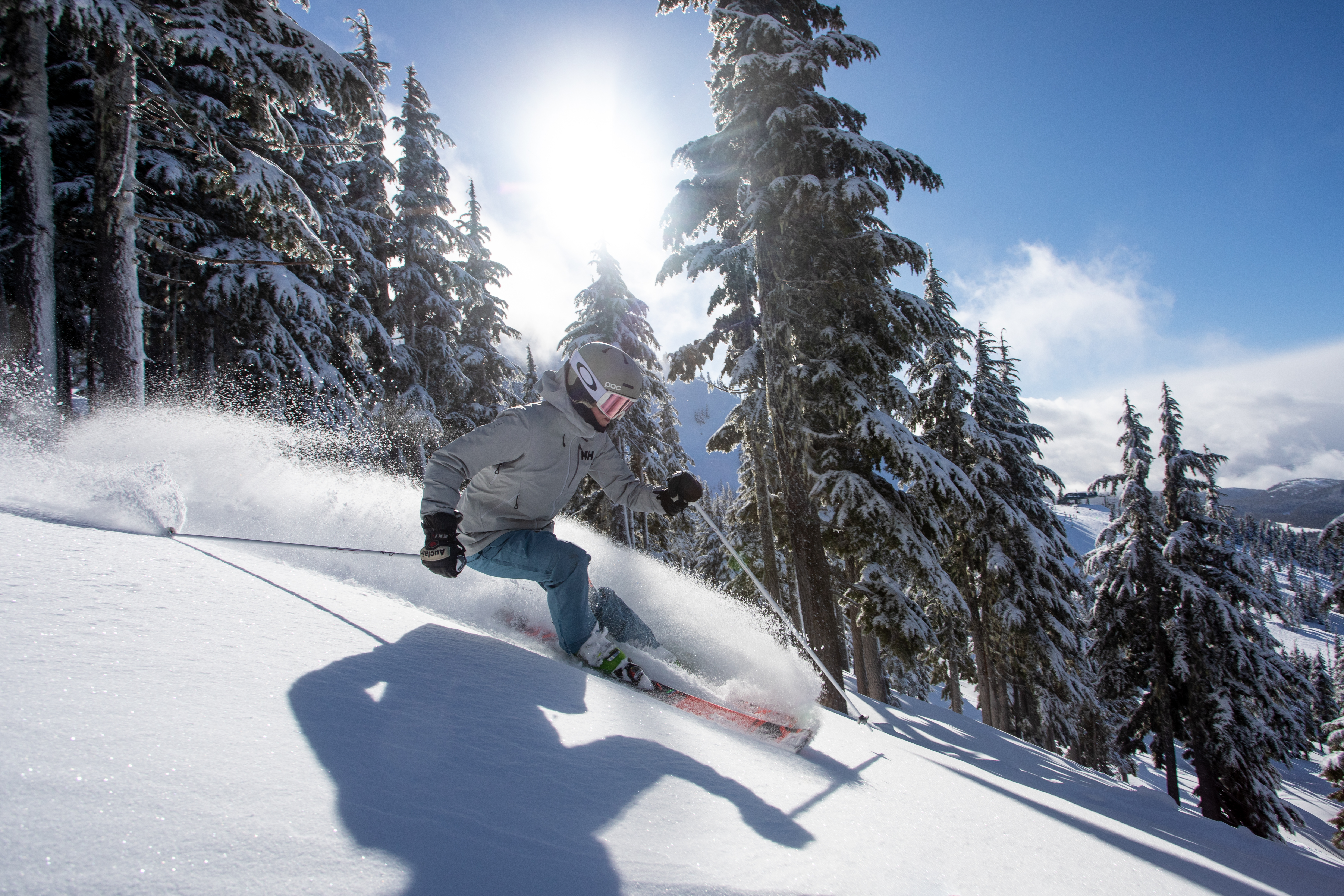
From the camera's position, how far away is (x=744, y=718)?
11.9 feet

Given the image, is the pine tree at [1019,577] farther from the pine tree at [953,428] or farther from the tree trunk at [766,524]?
the tree trunk at [766,524]

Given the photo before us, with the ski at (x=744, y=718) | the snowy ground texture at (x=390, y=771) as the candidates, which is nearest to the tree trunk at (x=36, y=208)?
the snowy ground texture at (x=390, y=771)

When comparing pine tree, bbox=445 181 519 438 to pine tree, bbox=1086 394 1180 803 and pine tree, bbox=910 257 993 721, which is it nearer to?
pine tree, bbox=910 257 993 721

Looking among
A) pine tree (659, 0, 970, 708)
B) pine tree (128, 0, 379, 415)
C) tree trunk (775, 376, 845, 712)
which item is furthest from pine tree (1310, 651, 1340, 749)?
pine tree (128, 0, 379, 415)

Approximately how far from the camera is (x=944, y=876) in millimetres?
1965

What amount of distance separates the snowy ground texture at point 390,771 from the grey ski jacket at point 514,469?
775 millimetres

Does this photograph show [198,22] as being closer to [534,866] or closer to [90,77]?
[90,77]

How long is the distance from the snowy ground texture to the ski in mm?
150

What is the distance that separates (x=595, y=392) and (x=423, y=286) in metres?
17.4

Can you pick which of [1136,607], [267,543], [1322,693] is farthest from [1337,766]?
[1322,693]

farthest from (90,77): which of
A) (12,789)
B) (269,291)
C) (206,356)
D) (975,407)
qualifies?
(975,407)

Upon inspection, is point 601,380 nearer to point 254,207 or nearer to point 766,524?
point 766,524

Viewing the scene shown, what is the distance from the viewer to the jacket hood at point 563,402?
4141 millimetres

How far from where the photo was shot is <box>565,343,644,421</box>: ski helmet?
4102 mm
